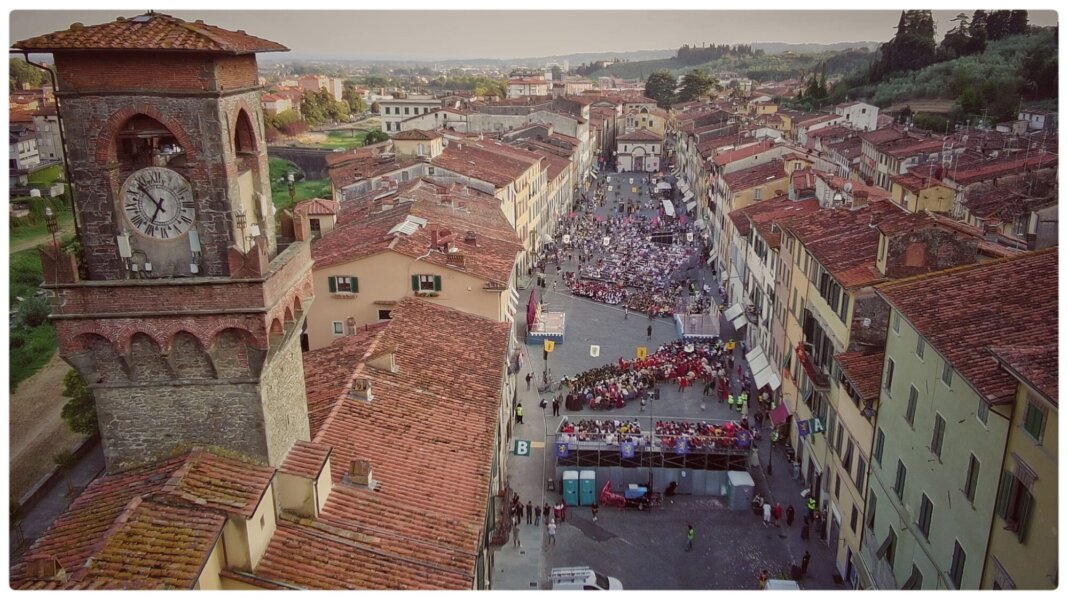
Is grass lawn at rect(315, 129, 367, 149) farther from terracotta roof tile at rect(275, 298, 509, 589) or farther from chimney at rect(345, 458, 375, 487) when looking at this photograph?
chimney at rect(345, 458, 375, 487)

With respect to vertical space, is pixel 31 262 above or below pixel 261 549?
below

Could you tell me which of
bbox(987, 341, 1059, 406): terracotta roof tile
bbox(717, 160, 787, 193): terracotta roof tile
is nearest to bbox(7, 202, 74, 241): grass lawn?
bbox(717, 160, 787, 193): terracotta roof tile

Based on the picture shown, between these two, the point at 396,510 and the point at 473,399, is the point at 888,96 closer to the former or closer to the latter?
A: the point at 473,399

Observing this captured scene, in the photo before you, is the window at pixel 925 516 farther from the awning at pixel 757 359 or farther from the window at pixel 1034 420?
the awning at pixel 757 359

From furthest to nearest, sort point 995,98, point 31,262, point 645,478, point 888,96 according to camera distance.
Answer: point 888,96
point 995,98
point 31,262
point 645,478

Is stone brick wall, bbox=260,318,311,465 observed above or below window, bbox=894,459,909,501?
above

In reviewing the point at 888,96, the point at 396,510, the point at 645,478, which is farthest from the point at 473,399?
the point at 888,96

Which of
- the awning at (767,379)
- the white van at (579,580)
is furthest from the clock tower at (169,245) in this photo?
the awning at (767,379)
